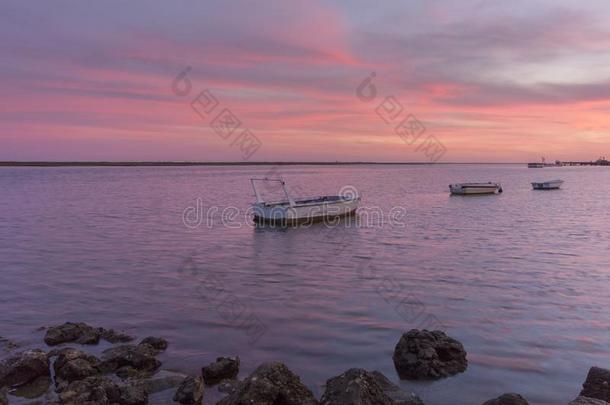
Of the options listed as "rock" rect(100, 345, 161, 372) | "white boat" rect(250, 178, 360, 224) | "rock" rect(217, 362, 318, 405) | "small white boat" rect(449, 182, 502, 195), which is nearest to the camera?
"rock" rect(217, 362, 318, 405)

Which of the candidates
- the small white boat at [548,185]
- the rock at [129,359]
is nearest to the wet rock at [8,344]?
the rock at [129,359]

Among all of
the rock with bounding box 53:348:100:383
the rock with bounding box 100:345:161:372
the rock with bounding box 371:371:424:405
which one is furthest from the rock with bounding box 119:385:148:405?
the rock with bounding box 371:371:424:405

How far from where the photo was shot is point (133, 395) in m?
8.42

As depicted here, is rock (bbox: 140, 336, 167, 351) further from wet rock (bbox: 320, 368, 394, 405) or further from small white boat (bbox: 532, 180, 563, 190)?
small white boat (bbox: 532, 180, 563, 190)

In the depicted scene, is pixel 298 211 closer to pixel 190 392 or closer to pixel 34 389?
pixel 34 389

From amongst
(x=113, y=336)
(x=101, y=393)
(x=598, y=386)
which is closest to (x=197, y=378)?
(x=101, y=393)

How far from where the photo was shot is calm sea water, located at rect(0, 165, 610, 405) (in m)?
10.8

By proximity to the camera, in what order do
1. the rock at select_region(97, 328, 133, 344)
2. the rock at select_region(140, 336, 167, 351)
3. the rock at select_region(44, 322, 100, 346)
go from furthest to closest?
the rock at select_region(97, 328, 133, 344) → the rock at select_region(44, 322, 100, 346) → the rock at select_region(140, 336, 167, 351)

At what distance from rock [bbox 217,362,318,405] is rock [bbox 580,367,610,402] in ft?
16.1

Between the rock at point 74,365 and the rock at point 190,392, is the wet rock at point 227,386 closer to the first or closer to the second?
the rock at point 190,392

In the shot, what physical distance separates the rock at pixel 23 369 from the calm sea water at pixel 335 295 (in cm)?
228

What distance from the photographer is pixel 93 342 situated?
11.7 meters

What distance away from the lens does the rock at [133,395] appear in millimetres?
8305

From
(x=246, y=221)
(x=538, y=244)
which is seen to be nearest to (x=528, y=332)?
(x=538, y=244)
